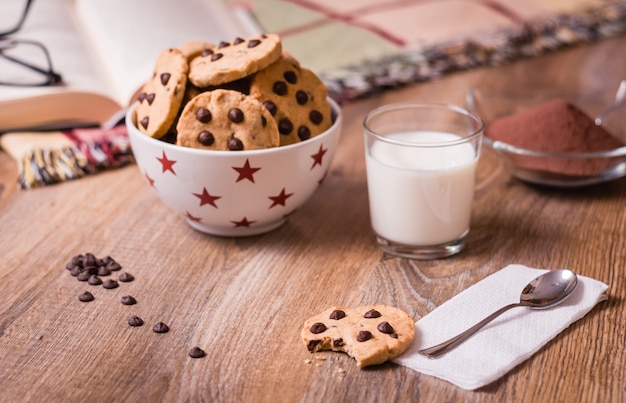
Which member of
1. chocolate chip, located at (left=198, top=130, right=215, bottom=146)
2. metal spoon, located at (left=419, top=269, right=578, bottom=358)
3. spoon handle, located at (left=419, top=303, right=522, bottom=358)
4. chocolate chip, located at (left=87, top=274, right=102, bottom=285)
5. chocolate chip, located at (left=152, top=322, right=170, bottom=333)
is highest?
chocolate chip, located at (left=198, top=130, right=215, bottom=146)

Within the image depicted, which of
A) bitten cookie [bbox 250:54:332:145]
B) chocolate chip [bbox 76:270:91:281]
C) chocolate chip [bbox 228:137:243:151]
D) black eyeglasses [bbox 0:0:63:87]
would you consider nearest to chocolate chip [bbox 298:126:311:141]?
bitten cookie [bbox 250:54:332:145]

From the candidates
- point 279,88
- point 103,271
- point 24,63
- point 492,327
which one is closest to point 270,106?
point 279,88

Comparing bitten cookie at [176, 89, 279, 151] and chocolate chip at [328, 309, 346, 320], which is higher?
bitten cookie at [176, 89, 279, 151]

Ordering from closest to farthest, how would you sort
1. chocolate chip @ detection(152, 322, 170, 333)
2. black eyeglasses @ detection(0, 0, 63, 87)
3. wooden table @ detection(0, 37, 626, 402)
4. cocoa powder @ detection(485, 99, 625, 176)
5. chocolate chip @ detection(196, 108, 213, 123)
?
wooden table @ detection(0, 37, 626, 402)
chocolate chip @ detection(152, 322, 170, 333)
chocolate chip @ detection(196, 108, 213, 123)
cocoa powder @ detection(485, 99, 625, 176)
black eyeglasses @ detection(0, 0, 63, 87)

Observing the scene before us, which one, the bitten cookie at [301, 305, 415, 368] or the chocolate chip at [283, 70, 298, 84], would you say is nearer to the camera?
the bitten cookie at [301, 305, 415, 368]

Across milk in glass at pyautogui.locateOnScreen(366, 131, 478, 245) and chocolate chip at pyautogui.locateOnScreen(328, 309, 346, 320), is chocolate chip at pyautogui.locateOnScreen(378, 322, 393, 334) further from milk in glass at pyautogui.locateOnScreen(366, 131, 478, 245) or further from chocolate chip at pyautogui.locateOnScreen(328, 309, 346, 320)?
milk in glass at pyautogui.locateOnScreen(366, 131, 478, 245)

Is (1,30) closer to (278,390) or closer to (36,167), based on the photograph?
(36,167)

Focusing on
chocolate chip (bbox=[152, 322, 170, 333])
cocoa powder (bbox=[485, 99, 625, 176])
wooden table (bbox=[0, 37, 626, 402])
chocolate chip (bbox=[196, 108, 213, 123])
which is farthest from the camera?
cocoa powder (bbox=[485, 99, 625, 176])

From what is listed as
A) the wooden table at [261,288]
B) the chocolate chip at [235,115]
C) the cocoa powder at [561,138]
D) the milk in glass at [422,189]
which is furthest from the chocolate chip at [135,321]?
the cocoa powder at [561,138]
